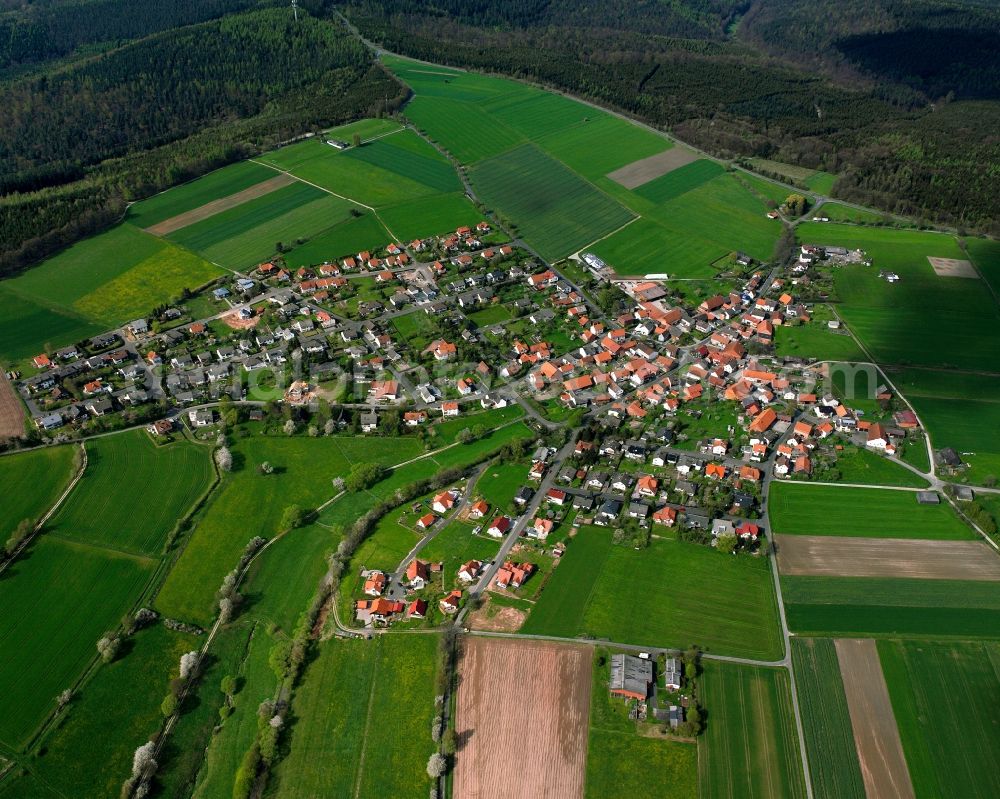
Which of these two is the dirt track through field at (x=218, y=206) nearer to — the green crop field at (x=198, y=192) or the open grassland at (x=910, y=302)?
the green crop field at (x=198, y=192)

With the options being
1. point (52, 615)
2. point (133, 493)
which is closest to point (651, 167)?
point (133, 493)

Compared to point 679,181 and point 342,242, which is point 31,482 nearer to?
point 342,242

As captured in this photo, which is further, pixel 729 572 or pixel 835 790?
pixel 729 572

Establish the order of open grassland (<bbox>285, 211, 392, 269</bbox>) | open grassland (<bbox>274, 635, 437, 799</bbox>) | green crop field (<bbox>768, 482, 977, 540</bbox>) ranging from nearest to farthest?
open grassland (<bbox>274, 635, 437, 799</bbox>) → green crop field (<bbox>768, 482, 977, 540</bbox>) → open grassland (<bbox>285, 211, 392, 269</bbox>)

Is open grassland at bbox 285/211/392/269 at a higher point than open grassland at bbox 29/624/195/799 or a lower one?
higher

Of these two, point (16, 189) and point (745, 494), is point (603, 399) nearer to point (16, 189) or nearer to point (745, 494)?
point (745, 494)

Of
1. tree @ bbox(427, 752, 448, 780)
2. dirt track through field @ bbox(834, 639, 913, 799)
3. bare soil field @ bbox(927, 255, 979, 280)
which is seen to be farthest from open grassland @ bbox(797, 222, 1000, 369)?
tree @ bbox(427, 752, 448, 780)

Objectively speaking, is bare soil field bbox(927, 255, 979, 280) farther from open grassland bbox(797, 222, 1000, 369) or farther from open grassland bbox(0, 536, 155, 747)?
open grassland bbox(0, 536, 155, 747)

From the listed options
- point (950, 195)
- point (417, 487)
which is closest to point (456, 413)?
point (417, 487)
